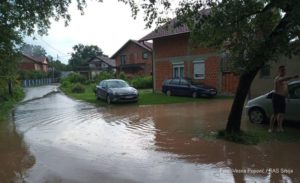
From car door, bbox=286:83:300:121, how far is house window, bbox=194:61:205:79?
56.5ft

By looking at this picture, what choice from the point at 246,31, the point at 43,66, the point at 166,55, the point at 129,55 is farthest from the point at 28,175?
the point at 43,66

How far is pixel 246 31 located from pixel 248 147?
122 inches

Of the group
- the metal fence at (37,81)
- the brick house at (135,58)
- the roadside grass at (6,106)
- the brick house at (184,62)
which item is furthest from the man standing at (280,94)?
the metal fence at (37,81)

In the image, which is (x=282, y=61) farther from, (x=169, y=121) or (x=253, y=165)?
(x=253, y=165)

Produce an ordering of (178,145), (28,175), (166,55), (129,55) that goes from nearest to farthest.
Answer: (28,175), (178,145), (166,55), (129,55)

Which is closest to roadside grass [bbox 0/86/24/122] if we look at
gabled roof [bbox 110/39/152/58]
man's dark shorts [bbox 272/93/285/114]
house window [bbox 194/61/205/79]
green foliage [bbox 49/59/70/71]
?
man's dark shorts [bbox 272/93/285/114]

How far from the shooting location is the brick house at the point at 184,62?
27.8m

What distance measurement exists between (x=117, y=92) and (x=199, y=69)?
8840mm

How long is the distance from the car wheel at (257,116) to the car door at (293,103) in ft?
3.37

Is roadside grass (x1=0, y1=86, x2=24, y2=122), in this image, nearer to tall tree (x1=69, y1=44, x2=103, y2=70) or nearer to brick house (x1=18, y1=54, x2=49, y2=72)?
brick house (x1=18, y1=54, x2=49, y2=72)

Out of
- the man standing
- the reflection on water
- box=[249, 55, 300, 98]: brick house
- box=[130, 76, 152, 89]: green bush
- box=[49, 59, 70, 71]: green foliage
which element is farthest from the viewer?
box=[49, 59, 70, 71]: green foliage

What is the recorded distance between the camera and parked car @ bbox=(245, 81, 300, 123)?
11914 millimetres

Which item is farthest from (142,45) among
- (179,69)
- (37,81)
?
(179,69)

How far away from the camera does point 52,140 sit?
38.0 feet
